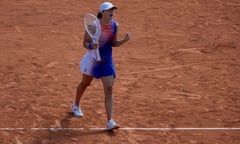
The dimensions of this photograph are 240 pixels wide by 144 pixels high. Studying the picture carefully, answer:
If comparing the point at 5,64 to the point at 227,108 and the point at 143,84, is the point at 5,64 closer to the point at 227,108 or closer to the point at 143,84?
the point at 143,84

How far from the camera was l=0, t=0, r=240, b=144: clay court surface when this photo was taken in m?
8.25

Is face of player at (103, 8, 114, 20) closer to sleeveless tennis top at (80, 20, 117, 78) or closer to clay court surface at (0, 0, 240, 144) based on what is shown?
sleeveless tennis top at (80, 20, 117, 78)

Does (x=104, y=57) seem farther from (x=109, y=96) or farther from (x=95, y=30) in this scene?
(x=109, y=96)

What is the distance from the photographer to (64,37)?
42.0ft

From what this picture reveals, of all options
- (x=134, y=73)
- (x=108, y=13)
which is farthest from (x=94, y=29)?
(x=134, y=73)

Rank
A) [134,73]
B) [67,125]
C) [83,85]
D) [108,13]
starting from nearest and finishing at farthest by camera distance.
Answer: [108,13], [67,125], [83,85], [134,73]

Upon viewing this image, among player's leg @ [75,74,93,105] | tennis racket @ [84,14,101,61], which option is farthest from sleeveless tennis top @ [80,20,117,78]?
player's leg @ [75,74,93,105]

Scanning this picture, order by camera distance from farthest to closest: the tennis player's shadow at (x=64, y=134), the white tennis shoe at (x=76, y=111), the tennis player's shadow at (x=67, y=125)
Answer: the white tennis shoe at (x=76, y=111), the tennis player's shadow at (x=67, y=125), the tennis player's shadow at (x=64, y=134)

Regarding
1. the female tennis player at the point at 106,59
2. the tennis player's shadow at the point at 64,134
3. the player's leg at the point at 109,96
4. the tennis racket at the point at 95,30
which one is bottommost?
the tennis player's shadow at the point at 64,134

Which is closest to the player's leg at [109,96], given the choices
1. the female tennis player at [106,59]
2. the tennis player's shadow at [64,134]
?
the female tennis player at [106,59]

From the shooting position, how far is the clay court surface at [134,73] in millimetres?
8250

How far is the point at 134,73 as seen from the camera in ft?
35.3

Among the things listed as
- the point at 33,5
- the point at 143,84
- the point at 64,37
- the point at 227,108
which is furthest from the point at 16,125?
the point at 33,5

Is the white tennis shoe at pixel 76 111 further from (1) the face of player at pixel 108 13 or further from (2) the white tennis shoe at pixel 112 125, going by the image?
(1) the face of player at pixel 108 13
